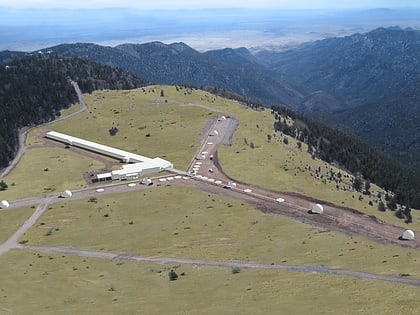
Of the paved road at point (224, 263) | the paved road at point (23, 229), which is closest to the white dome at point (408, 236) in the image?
the paved road at point (224, 263)

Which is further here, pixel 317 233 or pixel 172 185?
pixel 172 185

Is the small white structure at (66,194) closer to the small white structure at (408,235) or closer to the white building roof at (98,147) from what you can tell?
the white building roof at (98,147)

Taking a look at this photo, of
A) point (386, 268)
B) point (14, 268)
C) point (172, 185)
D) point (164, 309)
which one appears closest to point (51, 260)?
point (14, 268)

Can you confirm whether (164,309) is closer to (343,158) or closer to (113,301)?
(113,301)

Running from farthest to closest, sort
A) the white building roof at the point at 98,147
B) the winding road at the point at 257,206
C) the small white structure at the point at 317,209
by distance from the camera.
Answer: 1. the white building roof at the point at 98,147
2. the small white structure at the point at 317,209
3. the winding road at the point at 257,206

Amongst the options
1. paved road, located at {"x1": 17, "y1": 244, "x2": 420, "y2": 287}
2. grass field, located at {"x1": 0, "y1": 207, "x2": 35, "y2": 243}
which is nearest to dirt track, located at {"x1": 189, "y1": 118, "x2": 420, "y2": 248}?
paved road, located at {"x1": 17, "y1": 244, "x2": 420, "y2": 287}

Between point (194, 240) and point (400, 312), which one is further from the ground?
point (400, 312)

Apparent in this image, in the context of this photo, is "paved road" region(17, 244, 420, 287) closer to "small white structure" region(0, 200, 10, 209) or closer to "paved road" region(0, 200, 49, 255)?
"paved road" region(0, 200, 49, 255)

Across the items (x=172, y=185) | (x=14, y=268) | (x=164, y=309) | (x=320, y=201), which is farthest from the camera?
(x=172, y=185)
